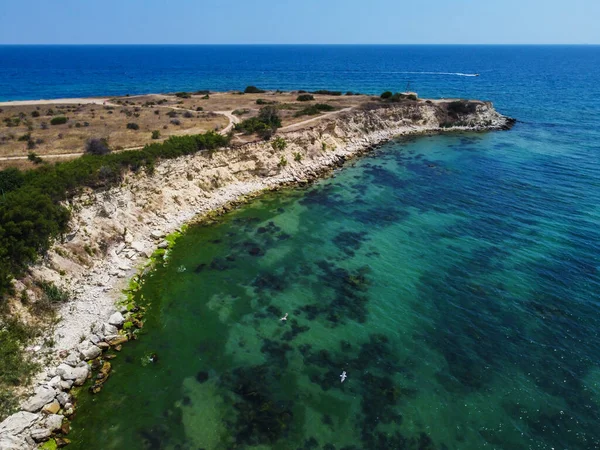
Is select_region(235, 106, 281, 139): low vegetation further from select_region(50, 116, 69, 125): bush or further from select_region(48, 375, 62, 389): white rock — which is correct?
select_region(48, 375, 62, 389): white rock

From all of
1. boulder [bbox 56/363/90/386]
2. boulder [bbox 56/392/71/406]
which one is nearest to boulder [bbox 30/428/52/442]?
boulder [bbox 56/392/71/406]

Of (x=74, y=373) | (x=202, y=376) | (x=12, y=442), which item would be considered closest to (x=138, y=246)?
(x=74, y=373)

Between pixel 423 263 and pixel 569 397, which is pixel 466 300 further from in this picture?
pixel 569 397

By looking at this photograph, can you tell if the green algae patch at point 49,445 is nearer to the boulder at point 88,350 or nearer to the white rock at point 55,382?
the white rock at point 55,382

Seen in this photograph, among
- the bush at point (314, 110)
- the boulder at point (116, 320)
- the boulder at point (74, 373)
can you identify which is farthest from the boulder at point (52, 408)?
the bush at point (314, 110)

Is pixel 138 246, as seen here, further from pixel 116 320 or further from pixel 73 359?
pixel 73 359

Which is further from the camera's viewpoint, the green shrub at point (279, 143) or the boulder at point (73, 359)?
the green shrub at point (279, 143)

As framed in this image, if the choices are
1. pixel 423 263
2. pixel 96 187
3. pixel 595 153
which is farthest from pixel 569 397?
pixel 595 153
